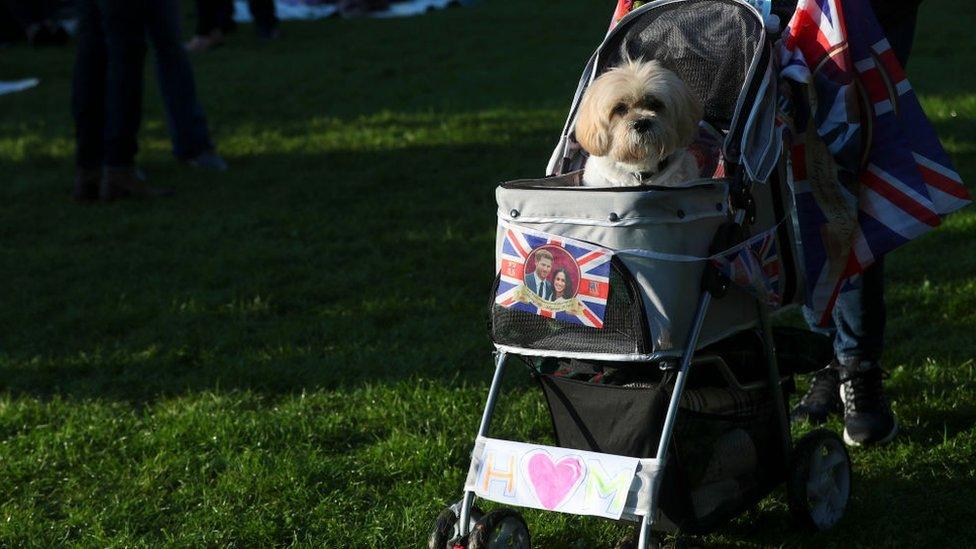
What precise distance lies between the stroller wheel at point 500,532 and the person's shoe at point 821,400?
4.51 ft

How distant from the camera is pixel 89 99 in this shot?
767cm

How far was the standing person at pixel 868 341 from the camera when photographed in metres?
3.87

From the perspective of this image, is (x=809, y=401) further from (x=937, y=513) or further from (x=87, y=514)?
(x=87, y=514)

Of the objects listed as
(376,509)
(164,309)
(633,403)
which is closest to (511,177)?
(164,309)

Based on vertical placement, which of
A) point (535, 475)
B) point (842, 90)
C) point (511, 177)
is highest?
point (842, 90)

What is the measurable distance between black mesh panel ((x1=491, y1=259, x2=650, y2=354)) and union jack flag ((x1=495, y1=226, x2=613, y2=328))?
3 cm

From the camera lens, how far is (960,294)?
5.14m

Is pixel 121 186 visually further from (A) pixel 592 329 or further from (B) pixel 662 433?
(B) pixel 662 433

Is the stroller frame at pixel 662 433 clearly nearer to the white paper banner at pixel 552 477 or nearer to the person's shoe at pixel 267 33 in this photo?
the white paper banner at pixel 552 477

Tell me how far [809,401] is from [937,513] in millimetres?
767

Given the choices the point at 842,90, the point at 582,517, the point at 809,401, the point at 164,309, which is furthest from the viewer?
the point at 164,309

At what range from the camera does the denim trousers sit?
7406 mm

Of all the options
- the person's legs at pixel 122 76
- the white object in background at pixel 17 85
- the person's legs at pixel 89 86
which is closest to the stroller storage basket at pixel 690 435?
the person's legs at pixel 122 76

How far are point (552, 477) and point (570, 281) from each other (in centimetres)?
47
